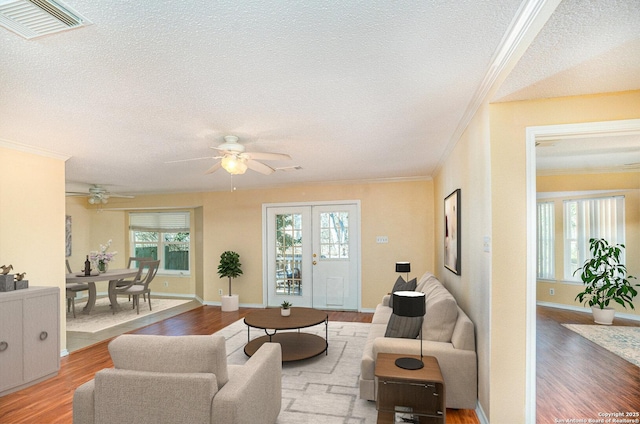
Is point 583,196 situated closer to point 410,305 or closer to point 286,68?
point 410,305

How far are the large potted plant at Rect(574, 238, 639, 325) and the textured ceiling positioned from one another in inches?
164

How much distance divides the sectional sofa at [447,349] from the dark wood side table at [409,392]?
15cm

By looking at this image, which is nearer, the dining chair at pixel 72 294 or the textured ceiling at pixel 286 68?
the textured ceiling at pixel 286 68

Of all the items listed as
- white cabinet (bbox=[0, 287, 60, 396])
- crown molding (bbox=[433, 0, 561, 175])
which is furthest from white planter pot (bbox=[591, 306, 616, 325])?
white cabinet (bbox=[0, 287, 60, 396])

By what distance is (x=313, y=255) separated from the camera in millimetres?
6691

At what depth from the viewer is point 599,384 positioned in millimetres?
3279

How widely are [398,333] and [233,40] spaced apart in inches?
105

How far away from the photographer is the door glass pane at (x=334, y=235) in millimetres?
6584

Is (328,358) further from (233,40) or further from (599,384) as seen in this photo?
(233,40)

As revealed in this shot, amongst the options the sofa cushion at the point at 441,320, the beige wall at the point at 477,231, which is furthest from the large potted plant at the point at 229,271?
the sofa cushion at the point at 441,320

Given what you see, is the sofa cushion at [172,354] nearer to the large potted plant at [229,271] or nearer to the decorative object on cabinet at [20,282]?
the decorative object on cabinet at [20,282]

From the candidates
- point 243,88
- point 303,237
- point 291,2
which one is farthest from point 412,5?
point 303,237

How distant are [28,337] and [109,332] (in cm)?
202

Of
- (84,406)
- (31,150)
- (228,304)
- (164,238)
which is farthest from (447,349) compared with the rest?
(164,238)
